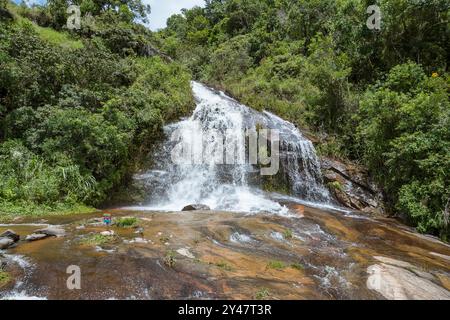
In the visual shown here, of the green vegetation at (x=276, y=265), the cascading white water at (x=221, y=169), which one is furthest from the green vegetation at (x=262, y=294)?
the cascading white water at (x=221, y=169)

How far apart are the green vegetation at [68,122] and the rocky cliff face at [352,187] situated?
727cm

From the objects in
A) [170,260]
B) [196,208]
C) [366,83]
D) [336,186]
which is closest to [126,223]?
[170,260]

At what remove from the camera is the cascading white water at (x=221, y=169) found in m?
11.5

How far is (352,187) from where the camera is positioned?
13109 mm

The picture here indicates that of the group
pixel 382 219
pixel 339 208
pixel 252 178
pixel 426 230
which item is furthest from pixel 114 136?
pixel 426 230

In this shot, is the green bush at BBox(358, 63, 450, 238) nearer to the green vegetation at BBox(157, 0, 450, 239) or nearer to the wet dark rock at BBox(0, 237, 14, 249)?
the green vegetation at BBox(157, 0, 450, 239)

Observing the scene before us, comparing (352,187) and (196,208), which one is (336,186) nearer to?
(352,187)

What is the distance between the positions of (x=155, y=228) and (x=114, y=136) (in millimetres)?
4422

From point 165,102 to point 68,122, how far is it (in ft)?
16.4

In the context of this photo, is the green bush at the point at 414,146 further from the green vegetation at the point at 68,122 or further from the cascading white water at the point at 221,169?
the green vegetation at the point at 68,122

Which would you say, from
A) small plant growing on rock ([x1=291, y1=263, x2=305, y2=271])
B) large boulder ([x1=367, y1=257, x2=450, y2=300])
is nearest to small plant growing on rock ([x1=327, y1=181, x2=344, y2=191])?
large boulder ([x1=367, y1=257, x2=450, y2=300])

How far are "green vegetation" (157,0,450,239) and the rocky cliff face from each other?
0.41 metres

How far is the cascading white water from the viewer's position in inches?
453

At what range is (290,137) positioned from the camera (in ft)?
47.0
